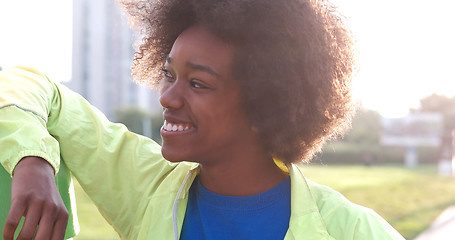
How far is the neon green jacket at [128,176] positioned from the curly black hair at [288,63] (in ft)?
0.63

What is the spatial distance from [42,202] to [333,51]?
1.21 meters

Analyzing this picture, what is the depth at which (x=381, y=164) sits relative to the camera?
3553 cm

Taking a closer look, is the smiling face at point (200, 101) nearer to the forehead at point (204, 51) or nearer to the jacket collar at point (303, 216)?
the forehead at point (204, 51)

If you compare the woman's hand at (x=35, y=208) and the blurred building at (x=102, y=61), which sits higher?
the woman's hand at (x=35, y=208)

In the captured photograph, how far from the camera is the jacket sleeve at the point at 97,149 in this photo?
2049mm

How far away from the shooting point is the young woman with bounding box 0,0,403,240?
2.04 m

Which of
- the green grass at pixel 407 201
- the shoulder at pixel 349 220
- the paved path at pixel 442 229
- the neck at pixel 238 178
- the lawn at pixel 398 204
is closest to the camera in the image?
the shoulder at pixel 349 220

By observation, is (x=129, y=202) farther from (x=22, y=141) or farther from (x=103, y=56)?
(x=103, y=56)

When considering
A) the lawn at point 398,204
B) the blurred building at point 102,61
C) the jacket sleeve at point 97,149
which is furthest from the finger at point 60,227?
the blurred building at point 102,61

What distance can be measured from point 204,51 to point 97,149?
1.78 feet

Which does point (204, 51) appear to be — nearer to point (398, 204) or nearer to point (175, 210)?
point (175, 210)

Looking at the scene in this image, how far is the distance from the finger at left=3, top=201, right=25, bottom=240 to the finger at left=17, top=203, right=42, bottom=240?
2 cm

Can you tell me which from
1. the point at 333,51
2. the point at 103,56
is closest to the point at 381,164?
the point at 103,56

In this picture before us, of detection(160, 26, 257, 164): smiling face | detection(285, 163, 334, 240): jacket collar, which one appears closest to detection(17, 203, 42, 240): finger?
detection(160, 26, 257, 164): smiling face
